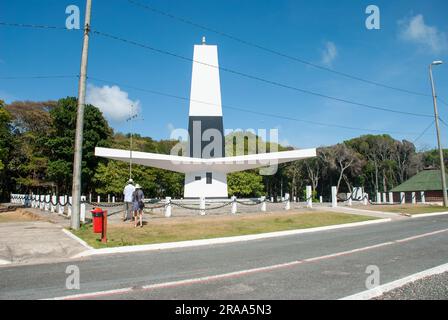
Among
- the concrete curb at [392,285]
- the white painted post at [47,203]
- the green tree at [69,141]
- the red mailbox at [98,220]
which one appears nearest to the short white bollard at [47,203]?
the white painted post at [47,203]

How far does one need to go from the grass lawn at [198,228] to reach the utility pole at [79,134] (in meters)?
0.77

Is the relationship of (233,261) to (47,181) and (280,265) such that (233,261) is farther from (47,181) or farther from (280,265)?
(47,181)

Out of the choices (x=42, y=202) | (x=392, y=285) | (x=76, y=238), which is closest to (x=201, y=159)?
(x=42, y=202)

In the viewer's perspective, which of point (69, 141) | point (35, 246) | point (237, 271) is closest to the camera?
point (237, 271)

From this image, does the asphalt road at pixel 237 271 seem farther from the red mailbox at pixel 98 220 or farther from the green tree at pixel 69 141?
the green tree at pixel 69 141

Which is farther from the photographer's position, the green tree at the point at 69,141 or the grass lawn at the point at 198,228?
the green tree at the point at 69,141

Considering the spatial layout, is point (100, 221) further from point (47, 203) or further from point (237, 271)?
point (47, 203)

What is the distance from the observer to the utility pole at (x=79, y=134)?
1400 cm

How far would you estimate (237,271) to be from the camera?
23.5 ft

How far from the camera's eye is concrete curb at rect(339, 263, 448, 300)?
5.11 meters

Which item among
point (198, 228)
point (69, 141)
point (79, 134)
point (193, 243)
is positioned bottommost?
point (193, 243)

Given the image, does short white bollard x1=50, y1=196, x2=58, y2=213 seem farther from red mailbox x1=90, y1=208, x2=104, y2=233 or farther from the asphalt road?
the asphalt road

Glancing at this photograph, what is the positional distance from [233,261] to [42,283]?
396 centimetres

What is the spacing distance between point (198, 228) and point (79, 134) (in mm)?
6071
